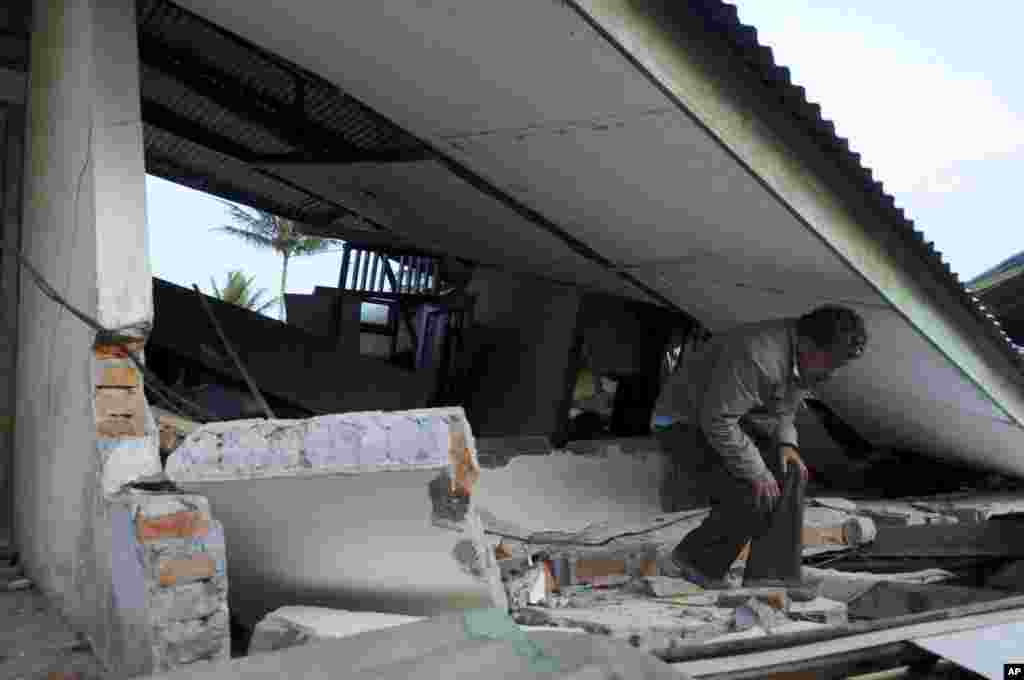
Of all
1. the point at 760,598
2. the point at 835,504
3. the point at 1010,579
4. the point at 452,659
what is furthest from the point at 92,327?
the point at 1010,579

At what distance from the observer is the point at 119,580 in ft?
10.2

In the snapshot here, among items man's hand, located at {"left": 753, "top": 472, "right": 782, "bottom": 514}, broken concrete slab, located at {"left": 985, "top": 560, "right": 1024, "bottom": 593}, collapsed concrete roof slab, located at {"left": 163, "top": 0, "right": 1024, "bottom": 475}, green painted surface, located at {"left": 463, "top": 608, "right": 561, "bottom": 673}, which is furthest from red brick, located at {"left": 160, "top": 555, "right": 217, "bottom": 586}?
broken concrete slab, located at {"left": 985, "top": 560, "right": 1024, "bottom": 593}

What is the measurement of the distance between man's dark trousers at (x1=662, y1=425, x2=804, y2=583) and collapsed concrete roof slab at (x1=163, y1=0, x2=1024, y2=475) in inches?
50.7

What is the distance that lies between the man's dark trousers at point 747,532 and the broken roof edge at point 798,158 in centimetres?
131

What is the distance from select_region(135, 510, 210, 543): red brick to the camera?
293 centimetres

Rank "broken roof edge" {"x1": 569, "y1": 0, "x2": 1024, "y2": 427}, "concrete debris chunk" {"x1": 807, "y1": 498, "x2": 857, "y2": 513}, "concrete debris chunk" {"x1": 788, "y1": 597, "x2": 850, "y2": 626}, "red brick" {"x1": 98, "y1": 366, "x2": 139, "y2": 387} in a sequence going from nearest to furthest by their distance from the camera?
"red brick" {"x1": 98, "y1": 366, "x2": 139, "y2": 387} → "concrete debris chunk" {"x1": 788, "y1": 597, "x2": 850, "y2": 626} → "broken roof edge" {"x1": 569, "y1": 0, "x2": 1024, "y2": 427} → "concrete debris chunk" {"x1": 807, "y1": 498, "x2": 857, "y2": 513}

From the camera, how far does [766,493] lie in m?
4.73

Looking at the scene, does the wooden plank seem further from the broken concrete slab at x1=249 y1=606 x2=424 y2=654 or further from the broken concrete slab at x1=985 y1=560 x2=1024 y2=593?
the broken concrete slab at x1=249 y1=606 x2=424 y2=654

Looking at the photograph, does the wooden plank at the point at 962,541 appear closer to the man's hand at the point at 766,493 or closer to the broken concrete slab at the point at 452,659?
the man's hand at the point at 766,493

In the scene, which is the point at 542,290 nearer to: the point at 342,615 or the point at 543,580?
the point at 543,580

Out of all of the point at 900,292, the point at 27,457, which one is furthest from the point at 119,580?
the point at 900,292

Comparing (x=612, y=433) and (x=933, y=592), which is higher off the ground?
(x=612, y=433)

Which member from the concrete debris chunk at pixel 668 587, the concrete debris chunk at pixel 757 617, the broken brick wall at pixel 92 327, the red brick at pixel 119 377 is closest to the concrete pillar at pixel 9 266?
the broken brick wall at pixel 92 327

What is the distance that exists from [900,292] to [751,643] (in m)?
2.78
